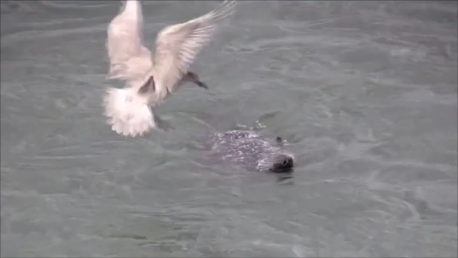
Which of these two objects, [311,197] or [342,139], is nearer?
[311,197]

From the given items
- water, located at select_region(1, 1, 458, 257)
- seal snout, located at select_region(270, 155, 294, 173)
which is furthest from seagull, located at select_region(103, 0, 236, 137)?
seal snout, located at select_region(270, 155, 294, 173)

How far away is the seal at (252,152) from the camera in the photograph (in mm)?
7888

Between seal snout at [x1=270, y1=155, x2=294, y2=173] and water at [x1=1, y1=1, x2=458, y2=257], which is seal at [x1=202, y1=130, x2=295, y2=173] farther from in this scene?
water at [x1=1, y1=1, x2=458, y2=257]

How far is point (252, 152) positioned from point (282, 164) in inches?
11.6

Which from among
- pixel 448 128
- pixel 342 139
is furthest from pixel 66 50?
pixel 448 128

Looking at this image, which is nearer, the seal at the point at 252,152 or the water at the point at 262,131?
the water at the point at 262,131

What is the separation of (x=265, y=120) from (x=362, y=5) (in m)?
3.49

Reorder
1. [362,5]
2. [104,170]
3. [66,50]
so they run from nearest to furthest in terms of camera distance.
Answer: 1. [104,170]
2. [66,50]
3. [362,5]

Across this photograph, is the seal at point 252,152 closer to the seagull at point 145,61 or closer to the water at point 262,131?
the water at point 262,131

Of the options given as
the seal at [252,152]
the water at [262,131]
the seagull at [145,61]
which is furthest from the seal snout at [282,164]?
the seagull at [145,61]

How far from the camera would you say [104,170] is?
804 centimetres

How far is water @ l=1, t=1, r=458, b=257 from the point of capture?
7173 mm

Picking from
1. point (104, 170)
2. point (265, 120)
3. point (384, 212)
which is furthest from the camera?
point (265, 120)

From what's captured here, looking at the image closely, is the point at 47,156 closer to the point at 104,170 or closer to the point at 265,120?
the point at 104,170
